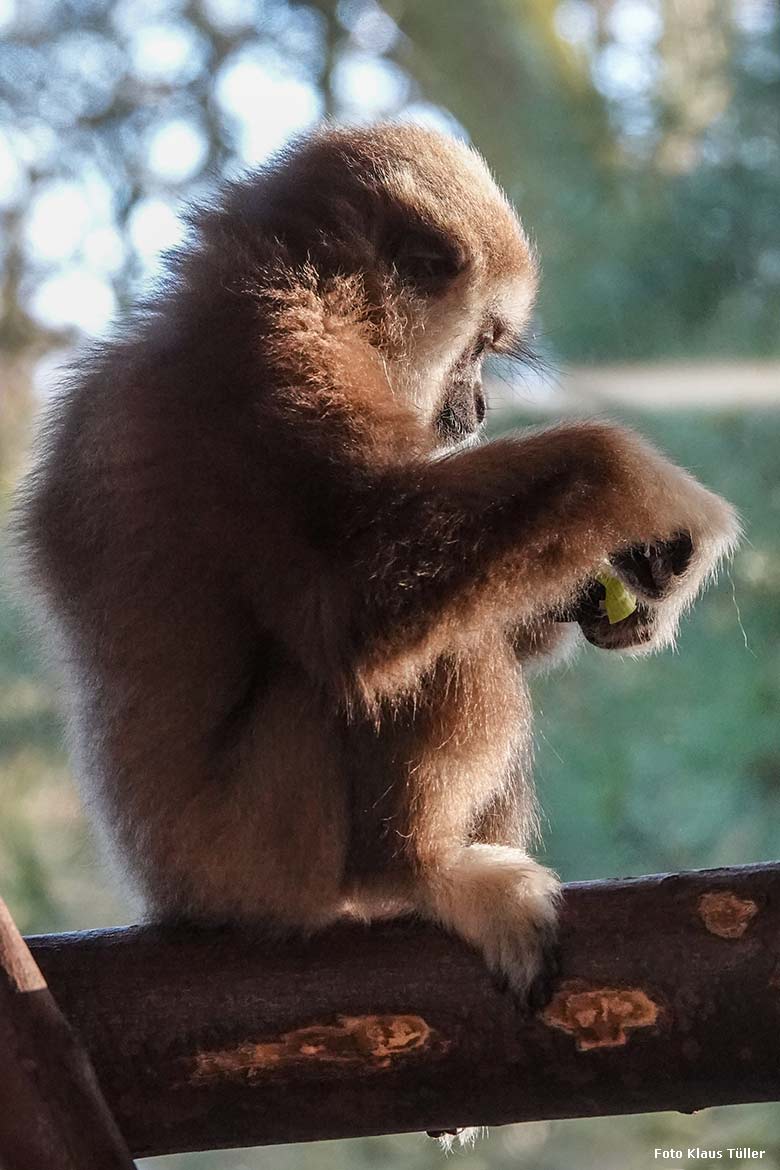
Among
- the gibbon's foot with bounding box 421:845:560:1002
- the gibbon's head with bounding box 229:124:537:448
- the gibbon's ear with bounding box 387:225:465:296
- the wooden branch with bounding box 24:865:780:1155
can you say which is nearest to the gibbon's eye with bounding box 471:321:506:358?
the gibbon's head with bounding box 229:124:537:448

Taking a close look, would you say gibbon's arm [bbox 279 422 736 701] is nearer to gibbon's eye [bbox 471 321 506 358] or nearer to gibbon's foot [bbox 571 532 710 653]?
gibbon's foot [bbox 571 532 710 653]

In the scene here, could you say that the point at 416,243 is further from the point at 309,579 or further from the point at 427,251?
the point at 309,579

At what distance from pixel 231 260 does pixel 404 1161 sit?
3632 millimetres

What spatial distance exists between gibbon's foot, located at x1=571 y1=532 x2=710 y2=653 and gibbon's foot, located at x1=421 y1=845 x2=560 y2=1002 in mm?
366

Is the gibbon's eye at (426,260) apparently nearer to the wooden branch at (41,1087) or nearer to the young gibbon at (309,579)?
the young gibbon at (309,579)

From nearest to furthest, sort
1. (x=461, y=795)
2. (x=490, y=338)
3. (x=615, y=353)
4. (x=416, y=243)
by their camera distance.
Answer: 1. (x=461, y=795)
2. (x=416, y=243)
3. (x=490, y=338)
4. (x=615, y=353)

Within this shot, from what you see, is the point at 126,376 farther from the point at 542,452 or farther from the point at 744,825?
the point at 744,825

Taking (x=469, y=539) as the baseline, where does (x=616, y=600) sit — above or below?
below

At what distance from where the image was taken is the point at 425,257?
2.07m

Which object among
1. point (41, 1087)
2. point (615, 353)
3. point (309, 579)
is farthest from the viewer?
point (615, 353)

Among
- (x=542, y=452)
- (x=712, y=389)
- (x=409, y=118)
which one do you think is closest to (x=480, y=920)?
(x=542, y=452)

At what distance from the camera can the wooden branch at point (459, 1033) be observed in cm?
150

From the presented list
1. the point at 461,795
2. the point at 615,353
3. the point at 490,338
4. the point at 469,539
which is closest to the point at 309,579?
the point at 469,539

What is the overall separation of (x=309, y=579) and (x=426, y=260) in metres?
0.69
